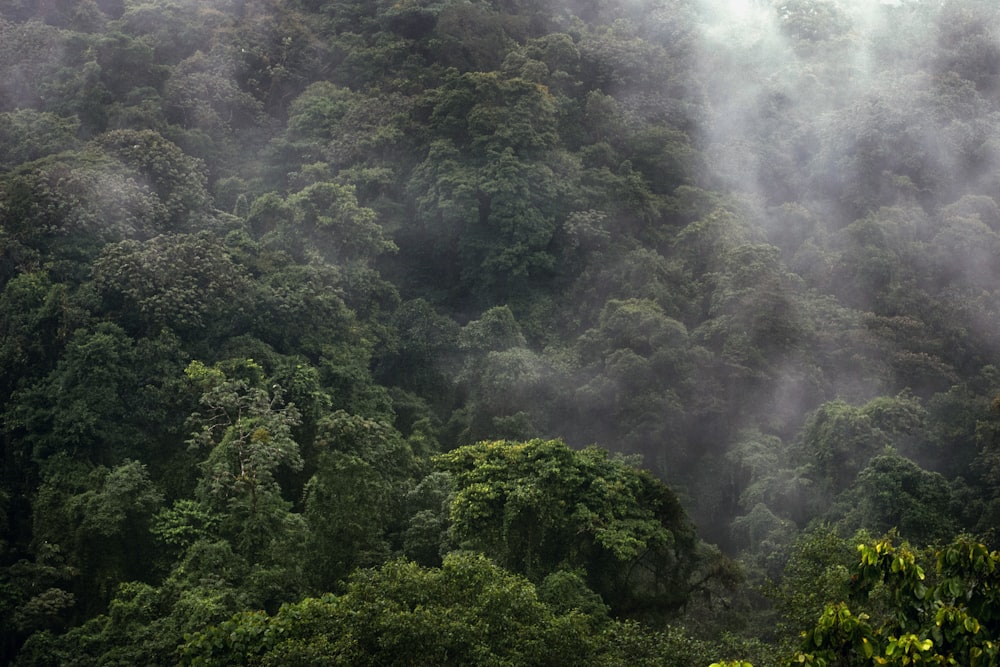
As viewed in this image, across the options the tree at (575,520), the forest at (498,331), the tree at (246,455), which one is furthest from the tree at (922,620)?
the tree at (246,455)

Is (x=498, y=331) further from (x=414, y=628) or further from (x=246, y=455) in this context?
(x=414, y=628)

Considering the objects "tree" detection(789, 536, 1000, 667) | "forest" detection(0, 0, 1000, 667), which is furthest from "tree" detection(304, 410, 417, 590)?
"tree" detection(789, 536, 1000, 667)

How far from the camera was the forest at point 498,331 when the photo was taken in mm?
14367

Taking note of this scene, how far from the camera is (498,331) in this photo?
23859 millimetres

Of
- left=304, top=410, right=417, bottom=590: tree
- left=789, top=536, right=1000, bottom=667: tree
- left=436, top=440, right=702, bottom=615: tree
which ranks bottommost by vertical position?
left=304, top=410, right=417, bottom=590: tree

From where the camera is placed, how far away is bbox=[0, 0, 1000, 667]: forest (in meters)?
14.4

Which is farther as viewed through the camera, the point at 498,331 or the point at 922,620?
the point at 498,331

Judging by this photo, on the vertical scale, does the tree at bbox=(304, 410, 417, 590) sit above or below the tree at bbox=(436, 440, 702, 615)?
below

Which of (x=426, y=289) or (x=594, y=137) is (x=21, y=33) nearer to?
(x=426, y=289)

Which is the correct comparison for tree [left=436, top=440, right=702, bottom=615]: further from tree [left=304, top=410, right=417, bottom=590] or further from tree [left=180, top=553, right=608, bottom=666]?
tree [left=180, top=553, right=608, bottom=666]

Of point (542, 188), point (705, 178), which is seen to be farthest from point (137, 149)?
point (705, 178)

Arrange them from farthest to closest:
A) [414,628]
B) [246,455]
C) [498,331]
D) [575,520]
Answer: [498,331] → [246,455] → [575,520] → [414,628]

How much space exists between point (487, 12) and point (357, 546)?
67.6ft

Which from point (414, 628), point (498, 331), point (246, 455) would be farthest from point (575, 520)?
point (498, 331)
